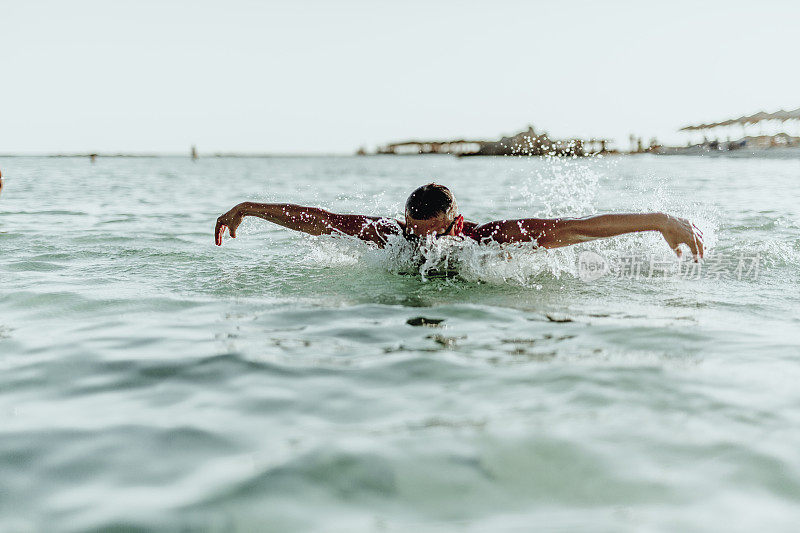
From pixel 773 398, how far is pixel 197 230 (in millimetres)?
8643

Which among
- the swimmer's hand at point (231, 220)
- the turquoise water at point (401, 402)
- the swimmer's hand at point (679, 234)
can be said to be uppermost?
the swimmer's hand at point (231, 220)

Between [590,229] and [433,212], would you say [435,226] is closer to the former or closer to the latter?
[433,212]

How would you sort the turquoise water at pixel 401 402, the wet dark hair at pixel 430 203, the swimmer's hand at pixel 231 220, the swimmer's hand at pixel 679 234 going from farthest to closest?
the swimmer's hand at pixel 231 220
the wet dark hair at pixel 430 203
the swimmer's hand at pixel 679 234
the turquoise water at pixel 401 402

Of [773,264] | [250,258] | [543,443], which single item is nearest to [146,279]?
[250,258]

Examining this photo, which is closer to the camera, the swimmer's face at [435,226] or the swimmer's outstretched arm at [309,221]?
the swimmer's face at [435,226]

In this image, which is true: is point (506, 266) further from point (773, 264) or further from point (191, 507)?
point (191, 507)

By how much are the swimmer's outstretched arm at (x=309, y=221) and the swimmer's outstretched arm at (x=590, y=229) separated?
3.18 feet

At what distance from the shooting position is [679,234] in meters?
4.89

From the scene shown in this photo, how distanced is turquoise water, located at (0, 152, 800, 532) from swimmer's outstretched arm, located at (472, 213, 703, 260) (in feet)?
0.75

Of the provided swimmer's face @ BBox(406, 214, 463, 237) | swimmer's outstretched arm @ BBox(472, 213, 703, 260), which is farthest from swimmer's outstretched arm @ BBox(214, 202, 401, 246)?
swimmer's outstretched arm @ BBox(472, 213, 703, 260)

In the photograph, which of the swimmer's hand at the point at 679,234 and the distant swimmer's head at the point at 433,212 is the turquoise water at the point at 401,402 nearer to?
the distant swimmer's head at the point at 433,212

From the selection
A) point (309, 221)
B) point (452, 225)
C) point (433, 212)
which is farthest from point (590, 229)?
point (309, 221)

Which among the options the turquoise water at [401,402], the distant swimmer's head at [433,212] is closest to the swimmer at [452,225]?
the distant swimmer's head at [433,212]

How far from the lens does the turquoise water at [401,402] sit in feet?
6.71
